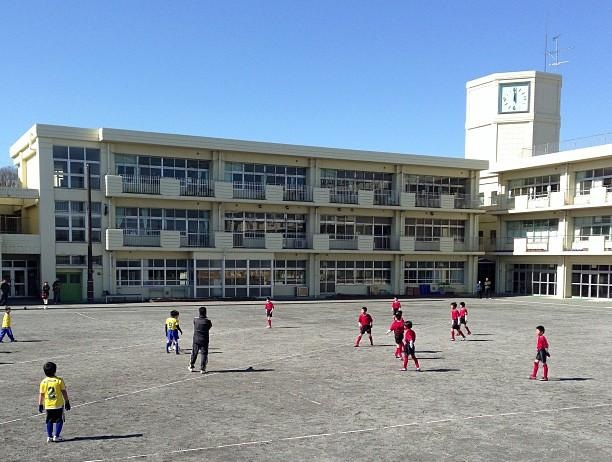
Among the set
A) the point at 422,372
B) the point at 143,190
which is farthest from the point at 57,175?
the point at 422,372

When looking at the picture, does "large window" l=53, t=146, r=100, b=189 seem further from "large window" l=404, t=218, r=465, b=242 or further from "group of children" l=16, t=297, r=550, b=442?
"large window" l=404, t=218, r=465, b=242

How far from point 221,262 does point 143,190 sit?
7.95 metres

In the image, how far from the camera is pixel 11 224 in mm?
43125

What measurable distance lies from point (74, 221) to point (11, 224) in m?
8.65

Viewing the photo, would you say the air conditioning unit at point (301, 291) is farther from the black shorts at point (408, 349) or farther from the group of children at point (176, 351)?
the black shorts at point (408, 349)

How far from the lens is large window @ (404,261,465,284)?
162 ft

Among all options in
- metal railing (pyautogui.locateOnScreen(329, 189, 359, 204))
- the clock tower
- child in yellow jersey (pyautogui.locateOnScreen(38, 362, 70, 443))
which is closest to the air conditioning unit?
metal railing (pyautogui.locateOnScreen(329, 189, 359, 204))

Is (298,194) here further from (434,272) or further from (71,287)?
(71,287)

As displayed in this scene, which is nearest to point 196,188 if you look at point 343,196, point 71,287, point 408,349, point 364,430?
point 71,287

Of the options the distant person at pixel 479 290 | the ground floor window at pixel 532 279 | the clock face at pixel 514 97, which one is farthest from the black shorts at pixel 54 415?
the clock face at pixel 514 97

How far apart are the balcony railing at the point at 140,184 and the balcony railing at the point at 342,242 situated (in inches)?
598

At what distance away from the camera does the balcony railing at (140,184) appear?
3878 cm

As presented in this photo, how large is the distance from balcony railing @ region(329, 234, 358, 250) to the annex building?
4.8 inches

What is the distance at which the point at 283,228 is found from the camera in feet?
147
